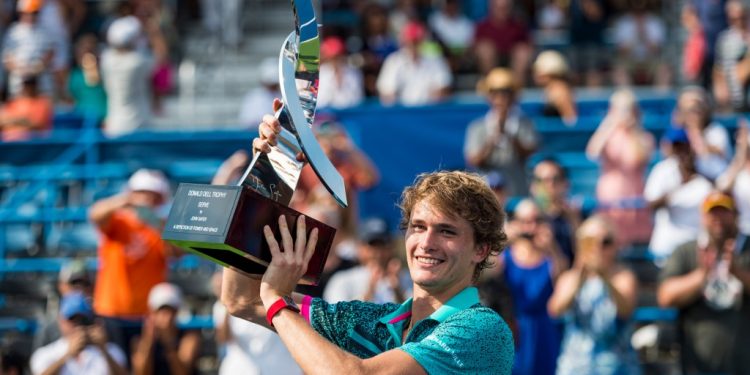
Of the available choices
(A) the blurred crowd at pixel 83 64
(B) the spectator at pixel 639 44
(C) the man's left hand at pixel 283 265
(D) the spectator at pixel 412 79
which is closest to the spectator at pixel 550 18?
(B) the spectator at pixel 639 44

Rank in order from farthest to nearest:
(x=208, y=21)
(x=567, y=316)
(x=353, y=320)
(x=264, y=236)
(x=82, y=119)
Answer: (x=208, y=21) < (x=82, y=119) < (x=567, y=316) < (x=353, y=320) < (x=264, y=236)

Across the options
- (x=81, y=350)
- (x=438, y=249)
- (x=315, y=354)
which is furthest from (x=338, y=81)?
(x=315, y=354)

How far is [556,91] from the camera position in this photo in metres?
11.1

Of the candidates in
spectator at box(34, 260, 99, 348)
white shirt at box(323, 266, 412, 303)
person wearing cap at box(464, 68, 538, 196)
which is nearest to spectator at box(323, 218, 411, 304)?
white shirt at box(323, 266, 412, 303)

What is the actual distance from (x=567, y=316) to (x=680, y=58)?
5308 millimetres

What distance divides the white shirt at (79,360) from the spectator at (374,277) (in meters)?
1.28

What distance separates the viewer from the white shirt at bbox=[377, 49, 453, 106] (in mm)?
11836

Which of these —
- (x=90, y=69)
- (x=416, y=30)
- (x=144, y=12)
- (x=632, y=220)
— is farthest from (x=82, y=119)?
(x=632, y=220)

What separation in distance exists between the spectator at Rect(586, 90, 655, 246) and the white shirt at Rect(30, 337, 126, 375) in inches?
136

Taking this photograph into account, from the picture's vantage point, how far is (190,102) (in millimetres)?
13539

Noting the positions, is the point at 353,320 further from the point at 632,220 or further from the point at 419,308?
the point at 632,220

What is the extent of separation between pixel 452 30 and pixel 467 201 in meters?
9.62

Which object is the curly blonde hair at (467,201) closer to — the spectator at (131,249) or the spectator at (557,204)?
the spectator at (557,204)

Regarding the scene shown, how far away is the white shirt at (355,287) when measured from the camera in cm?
796
